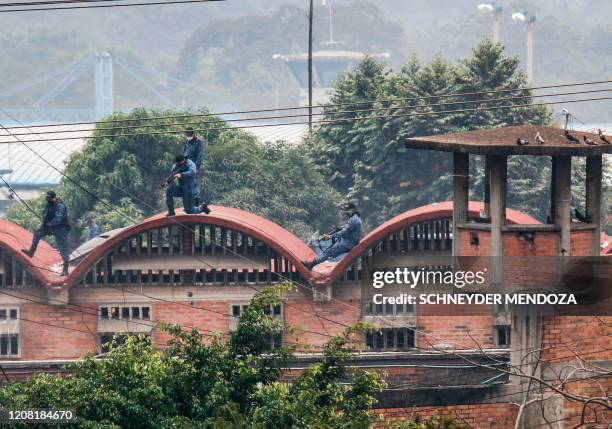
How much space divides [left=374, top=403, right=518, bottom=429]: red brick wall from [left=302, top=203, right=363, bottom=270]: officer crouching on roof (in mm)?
8813

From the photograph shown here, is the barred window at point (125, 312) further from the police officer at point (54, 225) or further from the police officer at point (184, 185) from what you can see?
the police officer at point (184, 185)

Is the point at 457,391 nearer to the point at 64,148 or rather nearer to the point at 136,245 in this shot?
the point at 136,245

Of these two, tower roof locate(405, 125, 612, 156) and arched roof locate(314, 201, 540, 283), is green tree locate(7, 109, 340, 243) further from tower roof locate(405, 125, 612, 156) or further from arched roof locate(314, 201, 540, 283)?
tower roof locate(405, 125, 612, 156)

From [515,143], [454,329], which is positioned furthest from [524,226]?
[454,329]

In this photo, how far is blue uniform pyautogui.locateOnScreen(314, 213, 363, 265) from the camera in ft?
95.6

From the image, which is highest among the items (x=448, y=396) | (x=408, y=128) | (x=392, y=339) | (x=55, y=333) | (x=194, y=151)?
(x=408, y=128)

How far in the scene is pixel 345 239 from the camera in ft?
96.4

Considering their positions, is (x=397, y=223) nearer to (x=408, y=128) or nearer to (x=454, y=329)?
(x=454, y=329)

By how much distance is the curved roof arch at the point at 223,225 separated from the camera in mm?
28875

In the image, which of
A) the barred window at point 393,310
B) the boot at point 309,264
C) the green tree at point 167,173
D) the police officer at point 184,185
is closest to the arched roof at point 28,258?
the police officer at point 184,185

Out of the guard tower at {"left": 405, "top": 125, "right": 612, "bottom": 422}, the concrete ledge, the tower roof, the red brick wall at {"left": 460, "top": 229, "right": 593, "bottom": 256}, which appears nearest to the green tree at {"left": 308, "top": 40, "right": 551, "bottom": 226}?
the tower roof

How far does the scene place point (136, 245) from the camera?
96.9 feet

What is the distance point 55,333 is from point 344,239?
6.36m

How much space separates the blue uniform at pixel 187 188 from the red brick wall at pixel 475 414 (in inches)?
345
